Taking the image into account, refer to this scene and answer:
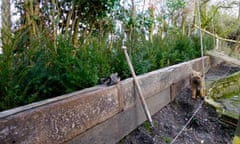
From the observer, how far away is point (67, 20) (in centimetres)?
359

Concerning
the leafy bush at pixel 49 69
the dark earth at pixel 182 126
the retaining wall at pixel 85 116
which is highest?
the leafy bush at pixel 49 69

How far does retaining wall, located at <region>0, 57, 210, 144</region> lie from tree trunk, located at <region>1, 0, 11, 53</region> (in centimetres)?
49

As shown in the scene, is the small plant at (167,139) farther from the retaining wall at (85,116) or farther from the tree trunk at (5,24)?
the tree trunk at (5,24)

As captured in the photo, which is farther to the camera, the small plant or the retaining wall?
the small plant

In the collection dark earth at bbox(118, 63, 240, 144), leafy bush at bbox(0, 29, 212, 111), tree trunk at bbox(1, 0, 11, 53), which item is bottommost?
dark earth at bbox(118, 63, 240, 144)

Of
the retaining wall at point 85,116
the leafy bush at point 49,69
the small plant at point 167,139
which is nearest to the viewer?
the retaining wall at point 85,116

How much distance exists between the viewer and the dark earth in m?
2.36

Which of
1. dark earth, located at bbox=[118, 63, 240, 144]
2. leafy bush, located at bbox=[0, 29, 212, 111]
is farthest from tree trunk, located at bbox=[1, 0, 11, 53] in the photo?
dark earth, located at bbox=[118, 63, 240, 144]

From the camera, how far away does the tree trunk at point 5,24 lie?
5.42ft

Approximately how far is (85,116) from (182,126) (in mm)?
1426

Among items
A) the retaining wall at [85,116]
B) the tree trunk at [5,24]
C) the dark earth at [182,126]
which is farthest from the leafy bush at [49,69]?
the dark earth at [182,126]

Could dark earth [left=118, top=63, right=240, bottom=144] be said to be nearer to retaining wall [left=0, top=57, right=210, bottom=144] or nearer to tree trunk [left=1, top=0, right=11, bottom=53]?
retaining wall [left=0, top=57, right=210, bottom=144]

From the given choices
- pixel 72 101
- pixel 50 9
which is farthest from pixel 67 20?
pixel 72 101

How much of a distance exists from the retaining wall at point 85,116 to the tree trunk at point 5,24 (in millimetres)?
486
